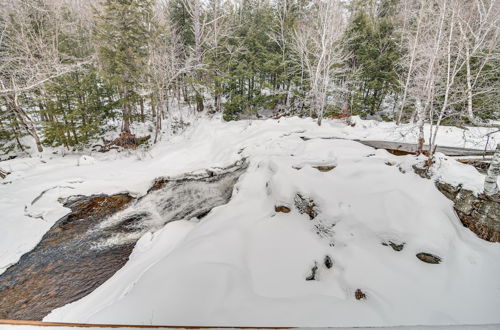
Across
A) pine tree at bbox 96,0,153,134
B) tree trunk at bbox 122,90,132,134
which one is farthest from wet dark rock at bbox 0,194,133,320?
pine tree at bbox 96,0,153,134

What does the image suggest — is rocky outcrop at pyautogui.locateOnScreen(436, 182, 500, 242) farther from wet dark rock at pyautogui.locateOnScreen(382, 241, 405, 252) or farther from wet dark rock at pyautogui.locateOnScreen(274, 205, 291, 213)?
wet dark rock at pyautogui.locateOnScreen(274, 205, 291, 213)

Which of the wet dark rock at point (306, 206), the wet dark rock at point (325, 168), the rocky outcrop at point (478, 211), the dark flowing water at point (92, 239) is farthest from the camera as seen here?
the wet dark rock at point (325, 168)

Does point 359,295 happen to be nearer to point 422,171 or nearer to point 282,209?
point 282,209

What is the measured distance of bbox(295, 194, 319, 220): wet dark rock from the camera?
5.00 meters

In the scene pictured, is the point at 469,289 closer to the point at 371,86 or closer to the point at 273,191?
Result: the point at 273,191

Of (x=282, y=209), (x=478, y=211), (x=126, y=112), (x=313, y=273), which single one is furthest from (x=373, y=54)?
(x=313, y=273)

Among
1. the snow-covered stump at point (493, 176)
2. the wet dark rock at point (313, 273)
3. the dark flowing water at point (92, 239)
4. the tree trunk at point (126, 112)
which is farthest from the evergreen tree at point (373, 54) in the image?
the wet dark rock at point (313, 273)

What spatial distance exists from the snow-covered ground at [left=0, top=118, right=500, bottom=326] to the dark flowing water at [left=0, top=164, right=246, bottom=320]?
14.8 inches

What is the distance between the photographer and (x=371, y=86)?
1708 centimetres

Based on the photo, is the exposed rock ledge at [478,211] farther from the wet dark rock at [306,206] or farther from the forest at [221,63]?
the forest at [221,63]

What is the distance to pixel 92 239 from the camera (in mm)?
5930

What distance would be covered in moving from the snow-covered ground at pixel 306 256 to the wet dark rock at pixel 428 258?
0.07 meters

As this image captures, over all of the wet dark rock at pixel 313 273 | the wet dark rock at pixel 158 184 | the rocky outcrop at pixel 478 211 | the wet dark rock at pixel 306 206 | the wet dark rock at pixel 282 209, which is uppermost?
the rocky outcrop at pixel 478 211

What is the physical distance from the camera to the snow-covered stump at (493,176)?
4.14 meters
